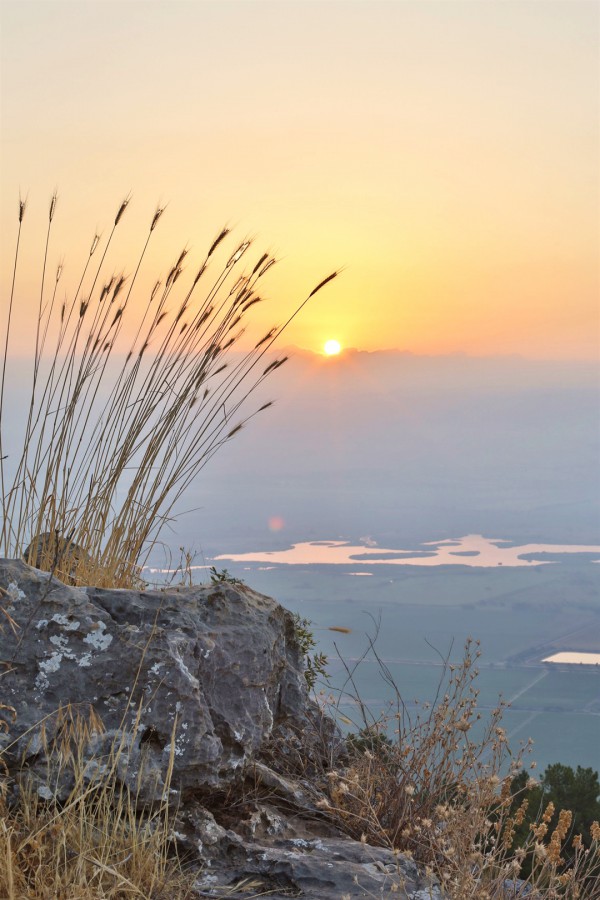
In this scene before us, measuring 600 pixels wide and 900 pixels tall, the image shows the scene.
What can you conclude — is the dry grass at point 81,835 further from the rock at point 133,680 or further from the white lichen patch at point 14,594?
the white lichen patch at point 14,594

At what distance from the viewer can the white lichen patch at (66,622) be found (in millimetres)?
2842

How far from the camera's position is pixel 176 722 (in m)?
2.76

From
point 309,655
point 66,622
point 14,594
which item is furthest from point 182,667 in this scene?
point 309,655

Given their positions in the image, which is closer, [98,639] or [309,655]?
[98,639]

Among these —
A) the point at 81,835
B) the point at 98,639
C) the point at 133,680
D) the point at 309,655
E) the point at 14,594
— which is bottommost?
the point at 81,835

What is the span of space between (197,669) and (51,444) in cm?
135

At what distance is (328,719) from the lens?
12.2ft

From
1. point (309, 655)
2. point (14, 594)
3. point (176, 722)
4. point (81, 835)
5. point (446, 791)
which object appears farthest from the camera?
point (309, 655)

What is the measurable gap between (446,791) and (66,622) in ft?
5.28

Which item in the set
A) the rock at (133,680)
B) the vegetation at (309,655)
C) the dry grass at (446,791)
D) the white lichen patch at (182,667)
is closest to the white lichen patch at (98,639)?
the rock at (133,680)

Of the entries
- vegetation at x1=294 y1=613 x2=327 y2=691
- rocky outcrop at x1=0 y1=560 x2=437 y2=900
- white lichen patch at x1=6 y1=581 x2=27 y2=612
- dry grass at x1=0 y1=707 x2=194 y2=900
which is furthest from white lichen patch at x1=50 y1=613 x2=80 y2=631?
vegetation at x1=294 y1=613 x2=327 y2=691

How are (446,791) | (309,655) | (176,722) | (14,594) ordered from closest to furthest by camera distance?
(176,722) → (14,594) → (446,791) → (309,655)

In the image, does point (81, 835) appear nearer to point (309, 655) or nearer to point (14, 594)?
point (14, 594)

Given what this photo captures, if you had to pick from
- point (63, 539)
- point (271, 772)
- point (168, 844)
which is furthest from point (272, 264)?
point (168, 844)
